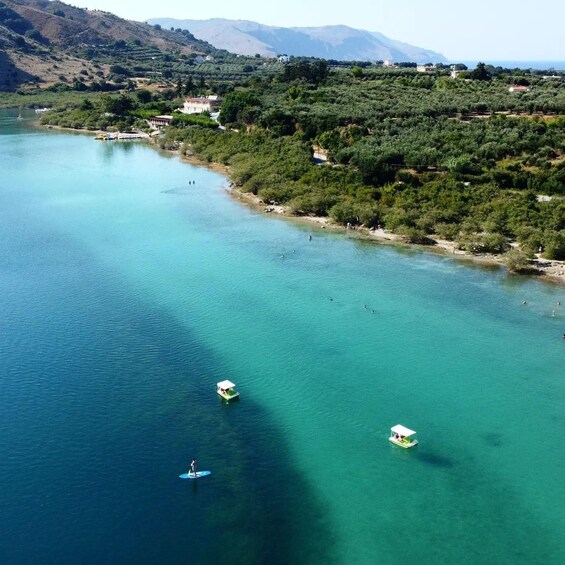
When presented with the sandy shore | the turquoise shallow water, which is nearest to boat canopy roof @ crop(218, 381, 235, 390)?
the turquoise shallow water

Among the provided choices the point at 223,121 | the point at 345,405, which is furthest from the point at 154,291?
the point at 223,121

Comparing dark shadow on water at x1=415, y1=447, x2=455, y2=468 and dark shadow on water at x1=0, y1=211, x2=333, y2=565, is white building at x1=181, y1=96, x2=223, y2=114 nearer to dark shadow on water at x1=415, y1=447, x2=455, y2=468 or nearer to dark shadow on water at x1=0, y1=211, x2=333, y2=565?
dark shadow on water at x1=0, y1=211, x2=333, y2=565

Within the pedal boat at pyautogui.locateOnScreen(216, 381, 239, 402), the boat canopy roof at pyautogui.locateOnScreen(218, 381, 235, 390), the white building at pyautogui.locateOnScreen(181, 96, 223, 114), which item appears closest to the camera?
the pedal boat at pyautogui.locateOnScreen(216, 381, 239, 402)

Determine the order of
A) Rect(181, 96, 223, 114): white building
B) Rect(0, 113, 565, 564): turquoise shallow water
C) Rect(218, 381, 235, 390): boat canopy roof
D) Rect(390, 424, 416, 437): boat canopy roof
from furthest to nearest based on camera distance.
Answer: Rect(181, 96, 223, 114): white building, Rect(218, 381, 235, 390): boat canopy roof, Rect(390, 424, 416, 437): boat canopy roof, Rect(0, 113, 565, 564): turquoise shallow water

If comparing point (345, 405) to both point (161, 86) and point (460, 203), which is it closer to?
point (460, 203)

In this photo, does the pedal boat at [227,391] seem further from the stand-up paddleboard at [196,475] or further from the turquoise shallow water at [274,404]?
the stand-up paddleboard at [196,475]

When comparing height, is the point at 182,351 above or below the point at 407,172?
below

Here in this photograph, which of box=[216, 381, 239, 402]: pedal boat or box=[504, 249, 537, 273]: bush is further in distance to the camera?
box=[504, 249, 537, 273]: bush
